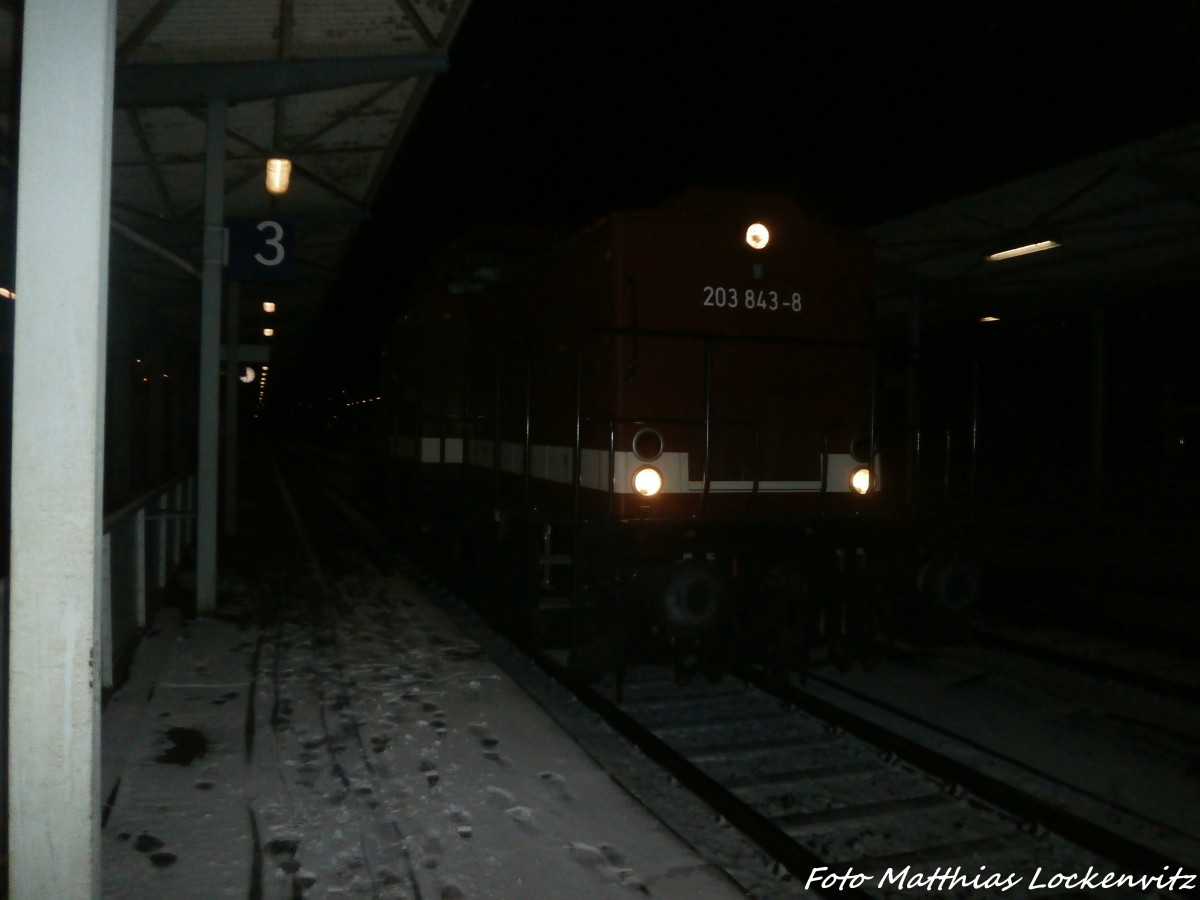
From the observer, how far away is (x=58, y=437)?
212cm

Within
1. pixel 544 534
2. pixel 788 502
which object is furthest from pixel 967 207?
pixel 544 534

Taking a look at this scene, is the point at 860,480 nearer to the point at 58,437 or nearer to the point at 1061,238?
the point at 58,437

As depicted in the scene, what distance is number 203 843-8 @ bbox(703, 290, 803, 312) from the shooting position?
5824 millimetres

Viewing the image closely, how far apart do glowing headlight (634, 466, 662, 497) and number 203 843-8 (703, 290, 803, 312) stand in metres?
1.19

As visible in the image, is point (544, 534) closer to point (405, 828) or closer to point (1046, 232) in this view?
point (405, 828)

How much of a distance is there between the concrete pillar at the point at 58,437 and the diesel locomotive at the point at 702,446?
309 cm

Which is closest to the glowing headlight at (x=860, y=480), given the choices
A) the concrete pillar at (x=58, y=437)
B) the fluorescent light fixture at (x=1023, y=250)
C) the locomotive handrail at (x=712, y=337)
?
the locomotive handrail at (x=712, y=337)

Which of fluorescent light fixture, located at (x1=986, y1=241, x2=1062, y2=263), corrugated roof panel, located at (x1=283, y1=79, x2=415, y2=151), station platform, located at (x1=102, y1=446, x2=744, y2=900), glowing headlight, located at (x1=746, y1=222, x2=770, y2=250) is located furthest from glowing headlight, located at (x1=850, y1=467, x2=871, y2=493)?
fluorescent light fixture, located at (x1=986, y1=241, x2=1062, y2=263)

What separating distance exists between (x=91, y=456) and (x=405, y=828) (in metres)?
2.07

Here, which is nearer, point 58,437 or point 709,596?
point 58,437

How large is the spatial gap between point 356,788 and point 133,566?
3.18 m

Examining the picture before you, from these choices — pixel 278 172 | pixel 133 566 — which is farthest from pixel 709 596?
pixel 278 172

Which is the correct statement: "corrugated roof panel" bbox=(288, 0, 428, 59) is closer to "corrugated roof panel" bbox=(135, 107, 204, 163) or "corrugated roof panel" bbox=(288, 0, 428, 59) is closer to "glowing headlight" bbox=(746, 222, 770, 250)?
"corrugated roof panel" bbox=(135, 107, 204, 163)

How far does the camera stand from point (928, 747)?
482 centimetres
